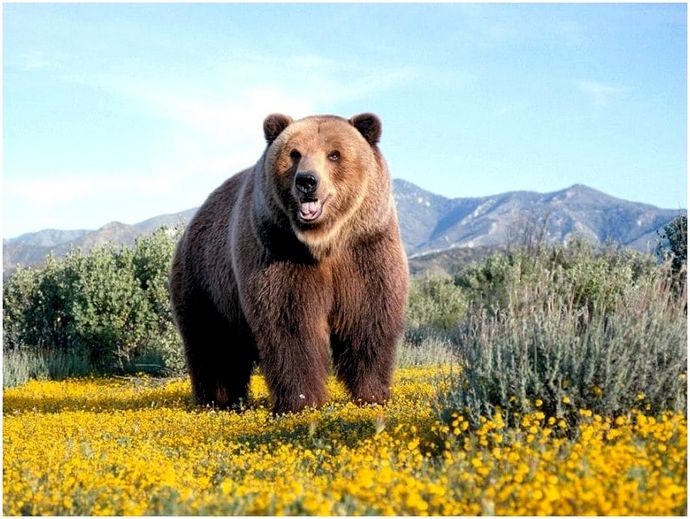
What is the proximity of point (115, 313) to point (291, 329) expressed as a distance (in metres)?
11.6

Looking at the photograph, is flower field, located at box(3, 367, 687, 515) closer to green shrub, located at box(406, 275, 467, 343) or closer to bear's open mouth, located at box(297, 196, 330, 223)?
bear's open mouth, located at box(297, 196, 330, 223)

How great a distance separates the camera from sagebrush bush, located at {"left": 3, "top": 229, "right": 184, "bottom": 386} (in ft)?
62.5

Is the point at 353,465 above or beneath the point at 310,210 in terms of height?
beneath

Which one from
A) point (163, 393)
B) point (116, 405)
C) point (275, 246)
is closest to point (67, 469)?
point (275, 246)

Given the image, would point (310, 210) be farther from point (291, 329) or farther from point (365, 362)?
point (365, 362)

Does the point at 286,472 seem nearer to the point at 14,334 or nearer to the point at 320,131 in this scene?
the point at 320,131

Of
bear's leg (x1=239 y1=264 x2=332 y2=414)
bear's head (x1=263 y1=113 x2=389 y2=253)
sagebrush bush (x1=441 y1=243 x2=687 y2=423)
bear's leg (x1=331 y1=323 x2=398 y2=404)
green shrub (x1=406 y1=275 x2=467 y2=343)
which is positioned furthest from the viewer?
green shrub (x1=406 y1=275 x2=467 y2=343)

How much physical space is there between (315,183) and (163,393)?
23.6 ft

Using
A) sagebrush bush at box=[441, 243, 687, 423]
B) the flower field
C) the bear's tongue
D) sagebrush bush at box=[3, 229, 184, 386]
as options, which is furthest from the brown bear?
sagebrush bush at box=[3, 229, 184, 386]

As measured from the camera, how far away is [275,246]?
8.55 m

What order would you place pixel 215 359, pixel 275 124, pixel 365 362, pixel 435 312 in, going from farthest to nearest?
1. pixel 435 312
2. pixel 215 359
3. pixel 365 362
4. pixel 275 124

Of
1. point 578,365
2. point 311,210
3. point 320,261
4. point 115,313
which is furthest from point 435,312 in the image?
point 578,365

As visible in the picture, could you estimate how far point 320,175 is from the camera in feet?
25.9

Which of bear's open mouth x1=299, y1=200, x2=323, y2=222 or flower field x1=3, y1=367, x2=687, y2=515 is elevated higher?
bear's open mouth x1=299, y1=200, x2=323, y2=222
